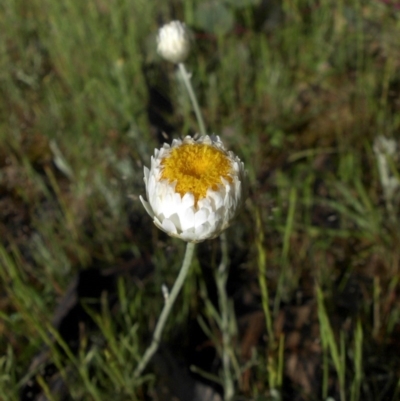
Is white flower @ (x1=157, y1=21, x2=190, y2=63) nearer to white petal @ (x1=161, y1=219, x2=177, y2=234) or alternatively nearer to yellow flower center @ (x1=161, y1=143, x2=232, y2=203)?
yellow flower center @ (x1=161, y1=143, x2=232, y2=203)

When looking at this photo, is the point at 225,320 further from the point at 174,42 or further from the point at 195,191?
the point at 174,42

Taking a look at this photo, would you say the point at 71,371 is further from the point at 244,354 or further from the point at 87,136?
the point at 87,136

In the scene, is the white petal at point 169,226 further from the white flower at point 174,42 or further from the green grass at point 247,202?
the white flower at point 174,42

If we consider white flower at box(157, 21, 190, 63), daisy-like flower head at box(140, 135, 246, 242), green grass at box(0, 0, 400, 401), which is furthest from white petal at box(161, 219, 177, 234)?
white flower at box(157, 21, 190, 63)

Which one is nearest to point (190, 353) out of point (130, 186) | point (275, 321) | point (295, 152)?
point (275, 321)

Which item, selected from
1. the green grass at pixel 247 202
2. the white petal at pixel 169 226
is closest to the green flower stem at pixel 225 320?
the green grass at pixel 247 202
